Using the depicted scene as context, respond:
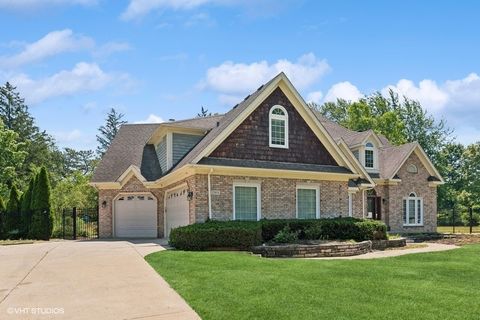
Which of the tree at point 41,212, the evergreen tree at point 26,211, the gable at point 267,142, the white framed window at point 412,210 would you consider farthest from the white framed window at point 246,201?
the white framed window at point 412,210

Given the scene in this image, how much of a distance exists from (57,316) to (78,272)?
3938 mm

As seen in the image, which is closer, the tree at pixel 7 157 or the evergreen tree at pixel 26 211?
the evergreen tree at pixel 26 211

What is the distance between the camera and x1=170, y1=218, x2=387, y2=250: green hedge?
15.2 metres

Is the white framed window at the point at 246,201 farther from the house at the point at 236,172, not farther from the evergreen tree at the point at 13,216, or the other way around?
the evergreen tree at the point at 13,216

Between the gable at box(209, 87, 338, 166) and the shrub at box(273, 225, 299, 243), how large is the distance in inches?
141

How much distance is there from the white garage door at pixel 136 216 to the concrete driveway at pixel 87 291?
36.1ft

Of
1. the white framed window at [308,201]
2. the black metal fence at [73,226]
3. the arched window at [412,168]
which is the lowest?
the black metal fence at [73,226]

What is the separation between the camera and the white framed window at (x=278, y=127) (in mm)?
19562

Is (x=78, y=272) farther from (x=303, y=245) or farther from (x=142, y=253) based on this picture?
(x=303, y=245)

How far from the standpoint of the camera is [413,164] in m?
29.6

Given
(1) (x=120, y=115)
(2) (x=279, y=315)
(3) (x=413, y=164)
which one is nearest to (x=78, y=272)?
(2) (x=279, y=315)

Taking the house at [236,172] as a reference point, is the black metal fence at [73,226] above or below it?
below

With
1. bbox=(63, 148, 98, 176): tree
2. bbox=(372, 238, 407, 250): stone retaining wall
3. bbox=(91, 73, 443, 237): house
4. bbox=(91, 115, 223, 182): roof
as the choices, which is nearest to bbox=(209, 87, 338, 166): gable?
bbox=(91, 73, 443, 237): house

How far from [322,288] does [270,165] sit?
11.0 metres
